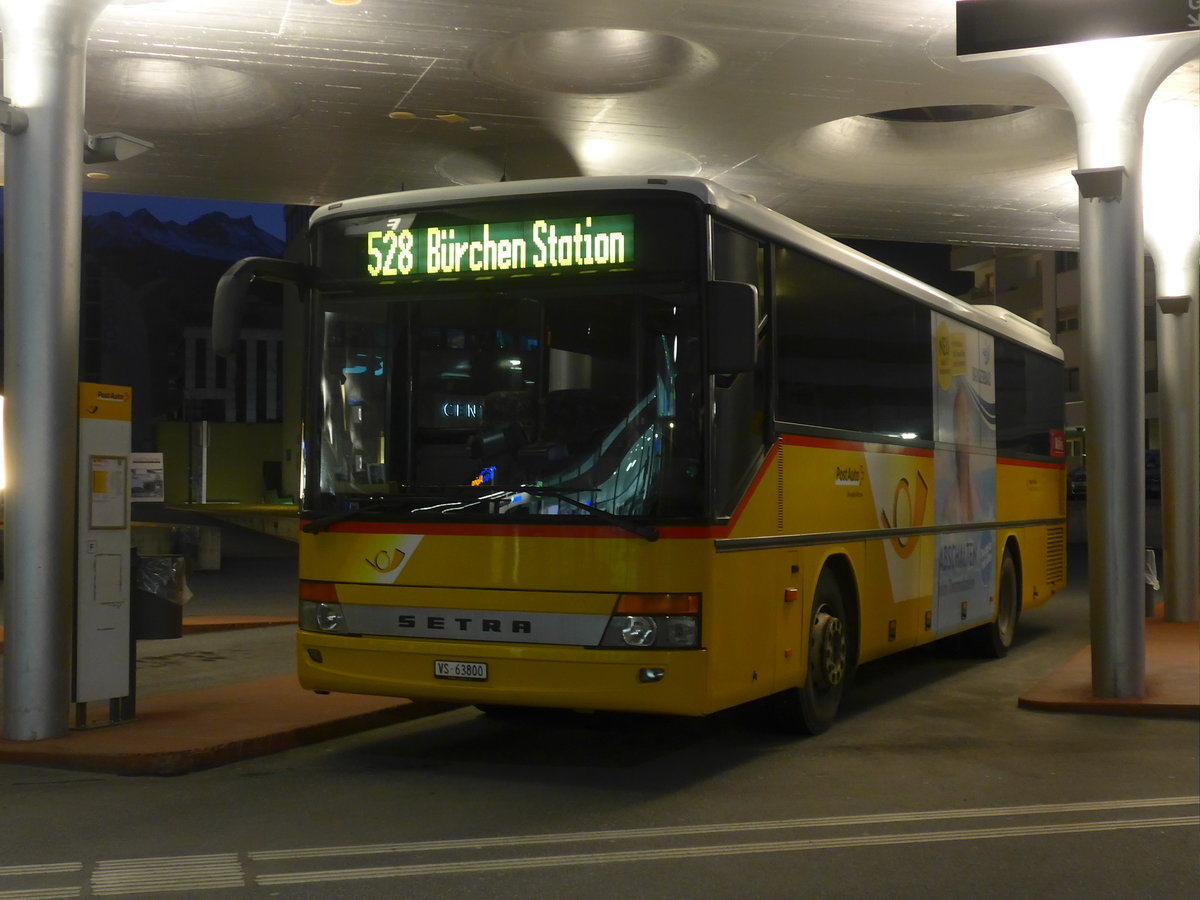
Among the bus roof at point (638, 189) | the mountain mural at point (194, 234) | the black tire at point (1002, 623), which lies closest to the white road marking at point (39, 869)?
the bus roof at point (638, 189)

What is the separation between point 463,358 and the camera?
8398mm

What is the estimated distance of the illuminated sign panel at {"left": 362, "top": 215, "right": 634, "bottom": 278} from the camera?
832 cm

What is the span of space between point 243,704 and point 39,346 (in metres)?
3.00

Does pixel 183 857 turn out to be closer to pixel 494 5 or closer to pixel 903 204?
pixel 494 5

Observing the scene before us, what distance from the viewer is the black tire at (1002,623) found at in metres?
14.8

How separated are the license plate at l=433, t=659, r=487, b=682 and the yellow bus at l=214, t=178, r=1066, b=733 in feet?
0.04

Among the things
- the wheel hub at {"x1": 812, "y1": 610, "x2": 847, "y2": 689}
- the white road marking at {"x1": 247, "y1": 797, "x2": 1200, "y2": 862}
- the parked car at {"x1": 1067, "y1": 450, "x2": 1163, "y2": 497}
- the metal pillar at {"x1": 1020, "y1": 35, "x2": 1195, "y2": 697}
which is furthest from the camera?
the parked car at {"x1": 1067, "y1": 450, "x2": 1163, "y2": 497}

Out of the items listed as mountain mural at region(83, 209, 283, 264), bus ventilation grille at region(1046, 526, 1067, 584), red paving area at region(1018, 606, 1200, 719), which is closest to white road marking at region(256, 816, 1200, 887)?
red paving area at region(1018, 606, 1200, 719)

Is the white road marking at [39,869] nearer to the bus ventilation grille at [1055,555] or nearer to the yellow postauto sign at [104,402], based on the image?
the yellow postauto sign at [104,402]

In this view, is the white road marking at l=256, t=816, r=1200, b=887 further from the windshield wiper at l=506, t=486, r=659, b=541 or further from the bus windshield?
the bus windshield

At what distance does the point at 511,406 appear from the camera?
8.23 meters

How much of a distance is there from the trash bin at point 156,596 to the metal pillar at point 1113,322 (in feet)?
21.7

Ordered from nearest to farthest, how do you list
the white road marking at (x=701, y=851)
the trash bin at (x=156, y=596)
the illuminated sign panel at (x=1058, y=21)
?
the white road marking at (x=701, y=851) < the illuminated sign panel at (x=1058, y=21) < the trash bin at (x=156, y=596)

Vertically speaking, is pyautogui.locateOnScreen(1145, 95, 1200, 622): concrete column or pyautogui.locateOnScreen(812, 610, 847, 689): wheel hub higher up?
pyautogui.locateOnScreen(1145, 95, 1200, 622): concrete column
